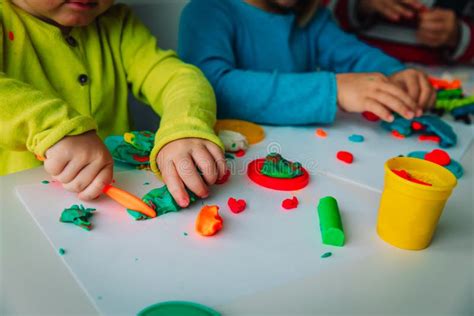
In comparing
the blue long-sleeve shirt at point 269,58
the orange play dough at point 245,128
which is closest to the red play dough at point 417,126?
the blue long-sleeve shirt at point 269,58

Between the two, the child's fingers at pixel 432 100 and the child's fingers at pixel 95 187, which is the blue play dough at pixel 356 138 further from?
the child's fingers at pixel 95 187

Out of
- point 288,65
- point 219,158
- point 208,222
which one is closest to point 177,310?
point 208,222

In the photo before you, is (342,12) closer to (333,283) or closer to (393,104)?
(393,104)

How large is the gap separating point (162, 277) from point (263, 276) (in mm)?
85

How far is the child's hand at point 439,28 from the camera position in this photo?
1.20 m

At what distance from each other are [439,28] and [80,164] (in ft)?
3.40

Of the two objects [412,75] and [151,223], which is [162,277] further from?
[412,75]

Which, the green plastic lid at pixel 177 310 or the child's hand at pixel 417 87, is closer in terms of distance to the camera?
the green plastic lid at pixel 177 310

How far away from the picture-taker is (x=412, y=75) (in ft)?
2.76

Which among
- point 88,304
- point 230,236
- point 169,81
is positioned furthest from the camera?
point 169,81

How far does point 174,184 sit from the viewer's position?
503 millimetres

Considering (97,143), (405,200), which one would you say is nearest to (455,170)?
(405,200)

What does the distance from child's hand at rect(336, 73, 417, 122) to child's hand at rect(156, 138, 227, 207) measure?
306 mm

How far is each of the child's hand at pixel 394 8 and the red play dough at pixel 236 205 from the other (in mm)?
898
